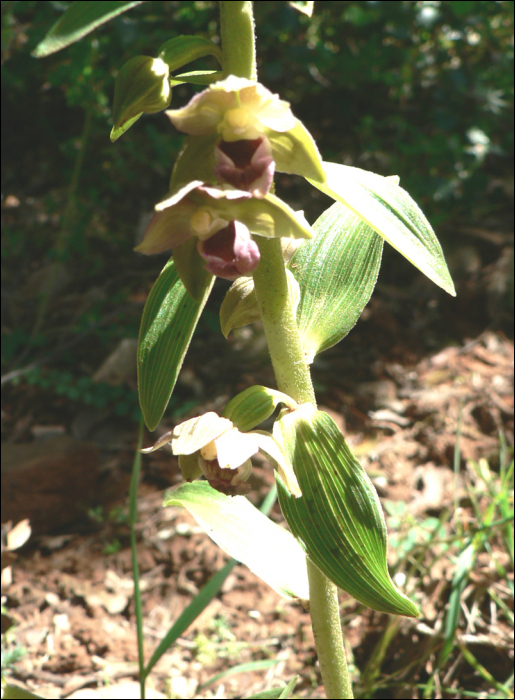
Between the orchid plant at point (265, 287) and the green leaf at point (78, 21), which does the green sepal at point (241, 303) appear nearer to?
the orchid plant at point (265, 287)

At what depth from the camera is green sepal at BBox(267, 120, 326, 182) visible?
734 mm

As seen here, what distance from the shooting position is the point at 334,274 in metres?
1.11

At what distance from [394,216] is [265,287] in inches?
8.1

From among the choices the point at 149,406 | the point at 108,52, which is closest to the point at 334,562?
the point at 149,406

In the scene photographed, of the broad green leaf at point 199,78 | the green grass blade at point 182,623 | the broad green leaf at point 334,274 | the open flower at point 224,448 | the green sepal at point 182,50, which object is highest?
the green sepal at point 182,50

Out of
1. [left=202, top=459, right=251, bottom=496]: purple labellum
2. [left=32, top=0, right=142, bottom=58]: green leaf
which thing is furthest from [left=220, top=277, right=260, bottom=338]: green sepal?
[left=32, top=0, right=142, bottom=58]: green leaf

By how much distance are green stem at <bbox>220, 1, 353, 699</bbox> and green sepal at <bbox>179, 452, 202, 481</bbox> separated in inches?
7.3

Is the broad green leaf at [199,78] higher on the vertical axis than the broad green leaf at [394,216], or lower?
higher

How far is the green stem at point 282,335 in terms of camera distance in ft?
2.59

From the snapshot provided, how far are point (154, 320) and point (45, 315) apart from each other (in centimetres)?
210

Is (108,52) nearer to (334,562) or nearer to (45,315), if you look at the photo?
(45,315)

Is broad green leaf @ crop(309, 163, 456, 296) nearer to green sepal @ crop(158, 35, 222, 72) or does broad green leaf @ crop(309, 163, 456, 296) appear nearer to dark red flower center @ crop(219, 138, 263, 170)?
dark red flower center @ crop(219, 138, 263, 170)

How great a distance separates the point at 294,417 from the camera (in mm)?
923

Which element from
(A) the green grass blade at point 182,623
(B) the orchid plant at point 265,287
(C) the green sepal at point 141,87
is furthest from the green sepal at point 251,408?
(A) the green grass blade at point 182,623
